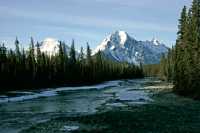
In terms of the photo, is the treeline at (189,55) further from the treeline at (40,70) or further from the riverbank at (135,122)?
the treeline at (40,70)

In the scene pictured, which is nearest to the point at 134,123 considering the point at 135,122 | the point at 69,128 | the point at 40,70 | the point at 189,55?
the point at 135,122

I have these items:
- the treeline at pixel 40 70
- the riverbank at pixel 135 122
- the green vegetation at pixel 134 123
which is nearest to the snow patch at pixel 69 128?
the riverbank at pixel 135 122

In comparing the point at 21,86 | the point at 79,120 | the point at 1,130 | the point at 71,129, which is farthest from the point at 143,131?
the point at 21,86

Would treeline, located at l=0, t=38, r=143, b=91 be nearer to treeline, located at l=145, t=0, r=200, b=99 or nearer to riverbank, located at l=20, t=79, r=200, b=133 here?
treeline, located at l=145, t=0, r=200, b=99

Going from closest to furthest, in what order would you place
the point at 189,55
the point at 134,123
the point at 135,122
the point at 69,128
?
1. the point at 69,128
2. the point at 134,123
3. the point at 135,122
4. the point at 189,55

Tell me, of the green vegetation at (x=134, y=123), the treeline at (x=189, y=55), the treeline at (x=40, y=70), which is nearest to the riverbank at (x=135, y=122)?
the green vegetation at (x=134, y=123)

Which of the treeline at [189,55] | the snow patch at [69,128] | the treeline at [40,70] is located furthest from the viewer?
the treeline at [40,70]

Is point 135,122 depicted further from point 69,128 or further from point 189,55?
point 189,55

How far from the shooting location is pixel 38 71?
382 feet

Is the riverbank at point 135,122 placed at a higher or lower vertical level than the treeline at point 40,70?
lower

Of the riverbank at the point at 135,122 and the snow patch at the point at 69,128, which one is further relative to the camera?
the snow patch at the point at 69,128

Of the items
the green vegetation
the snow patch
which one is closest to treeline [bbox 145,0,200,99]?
the green vegetation

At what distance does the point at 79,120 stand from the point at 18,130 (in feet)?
22.8

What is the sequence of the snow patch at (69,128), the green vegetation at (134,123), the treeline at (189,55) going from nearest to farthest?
1. the green vegetation at (134,123)
2. the snow patch at (69,128)
3. the treeline at (189,55)
